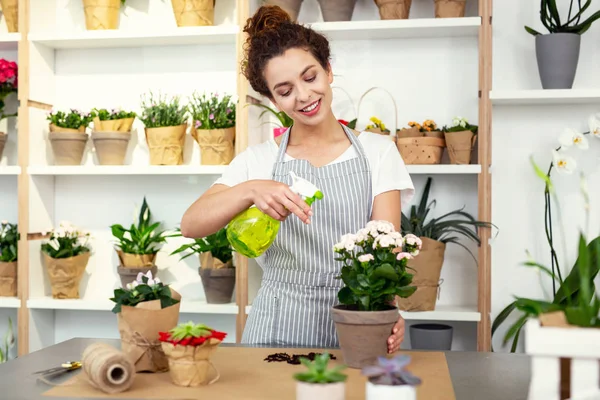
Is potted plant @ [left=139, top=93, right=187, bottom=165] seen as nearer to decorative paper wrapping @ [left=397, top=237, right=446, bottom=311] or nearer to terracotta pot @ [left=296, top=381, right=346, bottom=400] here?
decorative paper wrapping @ [left=397, top=237, right=446, bottom=311]

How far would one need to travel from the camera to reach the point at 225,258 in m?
3.01

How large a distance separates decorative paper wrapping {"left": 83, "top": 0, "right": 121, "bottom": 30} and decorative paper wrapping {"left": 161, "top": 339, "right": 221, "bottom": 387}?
7.23ft

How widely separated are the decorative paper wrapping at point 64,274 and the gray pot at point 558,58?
7.04 ft

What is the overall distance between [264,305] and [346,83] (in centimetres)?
144

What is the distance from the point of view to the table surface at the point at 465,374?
1.27 metres

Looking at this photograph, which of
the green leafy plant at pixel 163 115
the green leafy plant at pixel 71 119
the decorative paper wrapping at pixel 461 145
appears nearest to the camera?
the decorative paper wrapping at pixel 461 145

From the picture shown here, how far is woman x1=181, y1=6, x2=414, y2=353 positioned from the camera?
1851 mm

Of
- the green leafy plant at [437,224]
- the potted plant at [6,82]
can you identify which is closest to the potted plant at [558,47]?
the green leafy plant at [437,224]

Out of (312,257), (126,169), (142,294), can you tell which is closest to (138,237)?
(126,169)

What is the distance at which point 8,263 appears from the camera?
3080 millimetres

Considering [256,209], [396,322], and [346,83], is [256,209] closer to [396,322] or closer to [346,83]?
[396,322]

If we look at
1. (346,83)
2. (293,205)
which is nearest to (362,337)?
(293,205)

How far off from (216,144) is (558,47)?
143cm

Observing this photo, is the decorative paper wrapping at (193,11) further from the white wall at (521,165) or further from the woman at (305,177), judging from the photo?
the white wall at (521,165)
